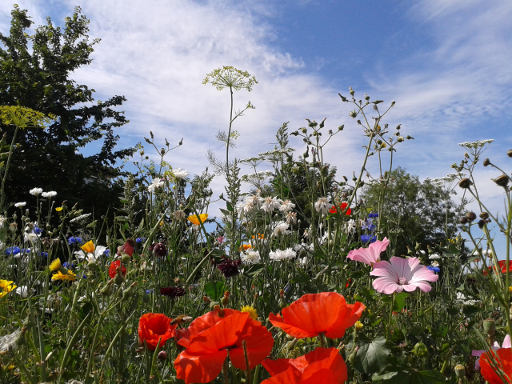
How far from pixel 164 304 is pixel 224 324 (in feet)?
4.30

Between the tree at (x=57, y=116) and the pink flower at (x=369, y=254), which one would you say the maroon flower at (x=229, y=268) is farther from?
the tree at (x=57, y=116)

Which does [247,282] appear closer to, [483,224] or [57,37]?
[483,224]

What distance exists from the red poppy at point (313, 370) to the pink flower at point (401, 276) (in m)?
0.47

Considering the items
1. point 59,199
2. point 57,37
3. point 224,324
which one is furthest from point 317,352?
point 57,37

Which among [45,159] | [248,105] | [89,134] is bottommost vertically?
[248,105]

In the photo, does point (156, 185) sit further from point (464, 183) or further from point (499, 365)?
point (499, 365)

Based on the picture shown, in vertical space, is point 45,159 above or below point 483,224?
above

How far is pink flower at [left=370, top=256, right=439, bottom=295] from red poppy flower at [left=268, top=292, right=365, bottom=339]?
36 centimetres

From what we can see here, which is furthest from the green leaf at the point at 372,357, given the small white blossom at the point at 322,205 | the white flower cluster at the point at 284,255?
the small white blossom at the point at 322,205

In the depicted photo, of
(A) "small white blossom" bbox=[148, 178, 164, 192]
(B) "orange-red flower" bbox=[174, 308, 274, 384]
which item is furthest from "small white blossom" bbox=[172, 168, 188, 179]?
(B) "orange-red flower" bbox=[174, 308, 274, 384]

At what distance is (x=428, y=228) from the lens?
76.0ft

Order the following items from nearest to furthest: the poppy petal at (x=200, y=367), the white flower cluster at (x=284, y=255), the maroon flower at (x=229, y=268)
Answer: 1. the poppy petal at (x=200, y=367)
2. the maroon flower at (x=229, y=268)
3. the white flower cluster at (x=284, y=255)

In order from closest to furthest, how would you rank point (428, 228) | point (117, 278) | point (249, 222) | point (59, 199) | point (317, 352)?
point (317, 352)
point (117, 278)
point (249, 222)
point (59, 199)
point (428, 228)

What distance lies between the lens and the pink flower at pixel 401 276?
45.9 inches
